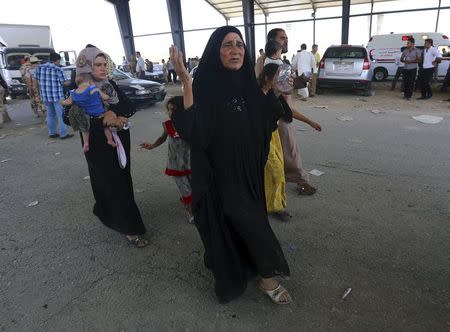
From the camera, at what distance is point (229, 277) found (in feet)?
7.61

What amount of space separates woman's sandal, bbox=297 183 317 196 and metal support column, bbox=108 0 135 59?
72.6ft

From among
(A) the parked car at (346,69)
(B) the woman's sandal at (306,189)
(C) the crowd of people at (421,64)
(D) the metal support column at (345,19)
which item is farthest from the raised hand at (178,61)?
(D) the metal support column at (345,19)

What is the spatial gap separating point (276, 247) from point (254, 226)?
0.83 feet

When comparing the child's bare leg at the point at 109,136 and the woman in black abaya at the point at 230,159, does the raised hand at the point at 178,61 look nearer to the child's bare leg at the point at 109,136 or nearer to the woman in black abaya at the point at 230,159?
the woman in black abaya at the point at 230,159

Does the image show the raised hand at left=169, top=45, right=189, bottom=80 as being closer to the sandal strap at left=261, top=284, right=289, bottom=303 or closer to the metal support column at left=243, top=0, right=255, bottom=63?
the sandal strap at left=261, top=284, right=289, bottom=303

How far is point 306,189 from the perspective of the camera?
4.03 m

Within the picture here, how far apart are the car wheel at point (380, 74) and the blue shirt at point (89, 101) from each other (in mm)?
15153

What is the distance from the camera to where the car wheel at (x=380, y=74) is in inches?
594

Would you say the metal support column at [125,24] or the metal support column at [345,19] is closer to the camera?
the metal support column at [345,19]

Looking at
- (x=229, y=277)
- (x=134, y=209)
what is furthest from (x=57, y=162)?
(x=229, y=277)

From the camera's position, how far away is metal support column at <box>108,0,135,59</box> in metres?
22.1

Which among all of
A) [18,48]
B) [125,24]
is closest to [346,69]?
[18,48]

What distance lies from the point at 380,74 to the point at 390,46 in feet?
4.04

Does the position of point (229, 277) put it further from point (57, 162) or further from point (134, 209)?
point (57, 162)
